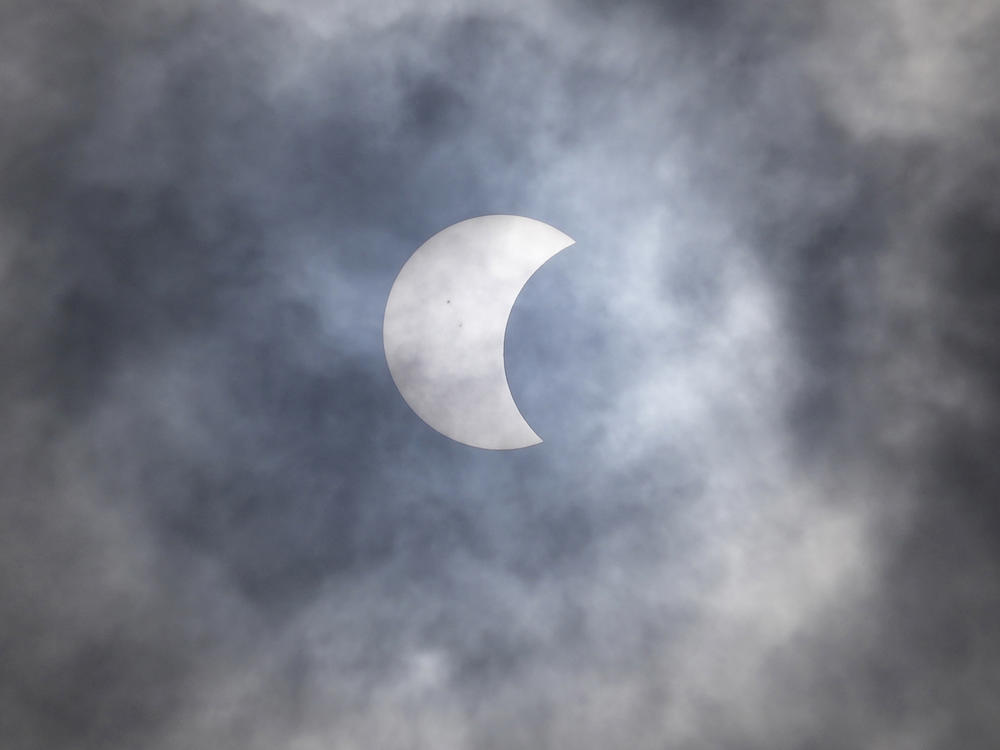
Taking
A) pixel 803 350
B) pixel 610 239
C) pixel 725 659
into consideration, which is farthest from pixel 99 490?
pixel 803 350

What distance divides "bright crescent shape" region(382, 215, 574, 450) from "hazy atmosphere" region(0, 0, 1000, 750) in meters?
0.37

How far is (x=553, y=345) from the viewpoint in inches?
768

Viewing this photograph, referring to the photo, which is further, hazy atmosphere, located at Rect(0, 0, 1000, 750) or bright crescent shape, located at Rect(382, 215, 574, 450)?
bright crescent shape, located at Rect(382, 215, 574, 450)

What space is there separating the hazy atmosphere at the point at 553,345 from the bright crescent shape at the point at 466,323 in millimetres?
368

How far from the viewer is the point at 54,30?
62.5 feet

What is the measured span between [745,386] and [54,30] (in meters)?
16.9

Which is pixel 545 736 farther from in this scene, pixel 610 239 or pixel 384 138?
pixel 384 138

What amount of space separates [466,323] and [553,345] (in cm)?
200

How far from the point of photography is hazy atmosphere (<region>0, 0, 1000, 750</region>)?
742 inches

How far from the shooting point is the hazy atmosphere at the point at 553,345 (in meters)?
18.9

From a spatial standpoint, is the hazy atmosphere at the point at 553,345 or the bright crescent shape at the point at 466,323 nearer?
the hazy atmosphere at the point at 553,345

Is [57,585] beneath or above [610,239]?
beneath

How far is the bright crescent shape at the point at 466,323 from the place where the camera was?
19.4m

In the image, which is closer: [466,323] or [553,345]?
[553,345]
